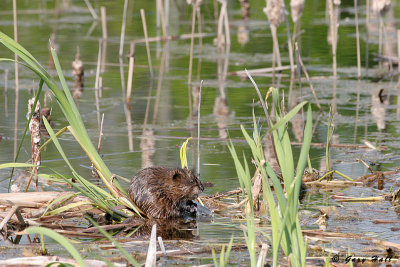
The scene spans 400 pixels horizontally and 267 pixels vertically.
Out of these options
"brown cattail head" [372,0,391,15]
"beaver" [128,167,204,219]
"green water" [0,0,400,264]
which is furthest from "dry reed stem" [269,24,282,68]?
"beaver" [128,167,204,219]

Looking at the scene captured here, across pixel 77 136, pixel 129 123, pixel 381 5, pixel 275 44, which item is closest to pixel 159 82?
pixel 275 44

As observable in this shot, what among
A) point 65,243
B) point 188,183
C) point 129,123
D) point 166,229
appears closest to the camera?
point 65,243

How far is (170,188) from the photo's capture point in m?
5.29

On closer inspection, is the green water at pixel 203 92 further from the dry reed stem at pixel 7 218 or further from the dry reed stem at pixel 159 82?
the dry reed stem at pixel 7 218

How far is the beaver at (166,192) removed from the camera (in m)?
5.20

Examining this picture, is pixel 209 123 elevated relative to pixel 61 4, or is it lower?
lower

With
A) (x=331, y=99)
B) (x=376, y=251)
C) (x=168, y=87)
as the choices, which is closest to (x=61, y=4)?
(x=168, y=87)

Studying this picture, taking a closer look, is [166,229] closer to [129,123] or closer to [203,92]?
[129,123]

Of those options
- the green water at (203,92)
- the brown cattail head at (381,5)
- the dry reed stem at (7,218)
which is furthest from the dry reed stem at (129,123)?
the brown cattail head at (381,5)

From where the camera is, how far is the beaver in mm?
5203

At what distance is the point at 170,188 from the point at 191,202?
19cm

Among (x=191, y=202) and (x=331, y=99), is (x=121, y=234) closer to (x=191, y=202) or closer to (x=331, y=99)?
(x=191, y=202)

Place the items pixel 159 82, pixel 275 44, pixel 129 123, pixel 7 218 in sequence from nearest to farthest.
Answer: pixel 7 218, pixel 129 123, pixel 275 44, pixel 159 82

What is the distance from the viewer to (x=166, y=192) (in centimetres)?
527
